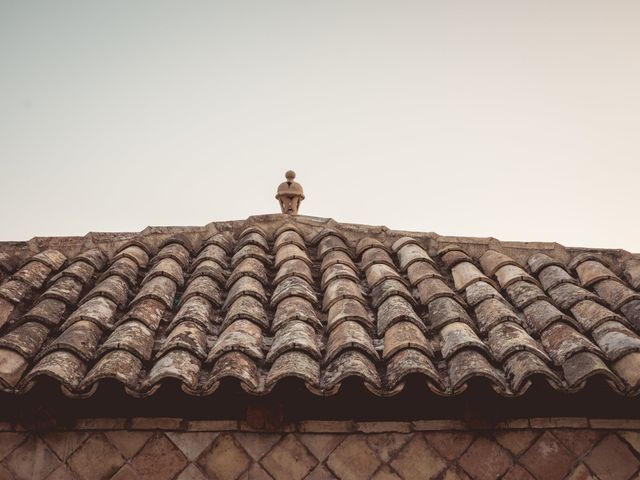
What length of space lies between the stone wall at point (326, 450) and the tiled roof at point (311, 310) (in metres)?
0.34

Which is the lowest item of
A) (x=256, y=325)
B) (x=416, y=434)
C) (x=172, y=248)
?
(x=416, y=434)

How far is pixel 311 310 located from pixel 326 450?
98 cm

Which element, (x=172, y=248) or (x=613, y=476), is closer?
(x=613, y=476)

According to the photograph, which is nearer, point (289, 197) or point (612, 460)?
point (612, 460)

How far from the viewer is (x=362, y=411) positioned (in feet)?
12.7

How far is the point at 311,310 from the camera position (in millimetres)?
4516

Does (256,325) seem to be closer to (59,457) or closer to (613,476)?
(59,457)

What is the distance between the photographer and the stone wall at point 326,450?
3.79m

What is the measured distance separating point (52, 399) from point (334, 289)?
6.23 ft

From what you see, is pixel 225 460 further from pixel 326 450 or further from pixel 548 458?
pixel 548 458

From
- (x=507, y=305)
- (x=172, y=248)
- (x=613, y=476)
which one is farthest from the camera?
(x=172, y=248)

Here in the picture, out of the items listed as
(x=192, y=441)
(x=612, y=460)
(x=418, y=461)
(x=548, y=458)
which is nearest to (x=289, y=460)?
(x=192, y=441)

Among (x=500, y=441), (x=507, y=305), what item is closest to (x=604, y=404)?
(x=500, y=441)

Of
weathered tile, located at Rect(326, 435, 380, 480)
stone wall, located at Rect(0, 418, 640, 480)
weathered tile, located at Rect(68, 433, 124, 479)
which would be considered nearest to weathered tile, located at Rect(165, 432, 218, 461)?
stone wall, located at Rect(0, 418, 640, 480)
